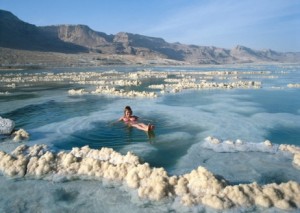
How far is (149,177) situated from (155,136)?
3882 millimetres

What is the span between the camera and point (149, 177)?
6566 mm

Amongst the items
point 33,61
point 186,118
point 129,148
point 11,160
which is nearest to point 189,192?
point 129,148

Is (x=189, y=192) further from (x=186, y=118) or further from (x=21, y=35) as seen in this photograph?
(x=21, y=35)

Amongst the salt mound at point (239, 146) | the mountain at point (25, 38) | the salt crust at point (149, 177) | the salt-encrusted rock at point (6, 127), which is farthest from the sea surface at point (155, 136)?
the mountain at point (25, 38)

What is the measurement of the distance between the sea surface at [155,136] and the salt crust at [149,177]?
0.18 meters

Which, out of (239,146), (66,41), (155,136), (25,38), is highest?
(66,41)

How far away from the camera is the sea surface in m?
6.28

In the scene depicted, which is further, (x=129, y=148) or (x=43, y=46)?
(x=43, y=46)

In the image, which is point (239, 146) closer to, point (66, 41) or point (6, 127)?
point (6, 127)

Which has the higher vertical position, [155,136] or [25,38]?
[25,38]

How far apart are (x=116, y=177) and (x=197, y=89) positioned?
18.0 meters

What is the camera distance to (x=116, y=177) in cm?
688

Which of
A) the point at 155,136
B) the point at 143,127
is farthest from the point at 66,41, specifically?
the point at 155,136

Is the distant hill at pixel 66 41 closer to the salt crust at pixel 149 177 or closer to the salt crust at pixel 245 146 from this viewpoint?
the salt crust at pixel 149 177
